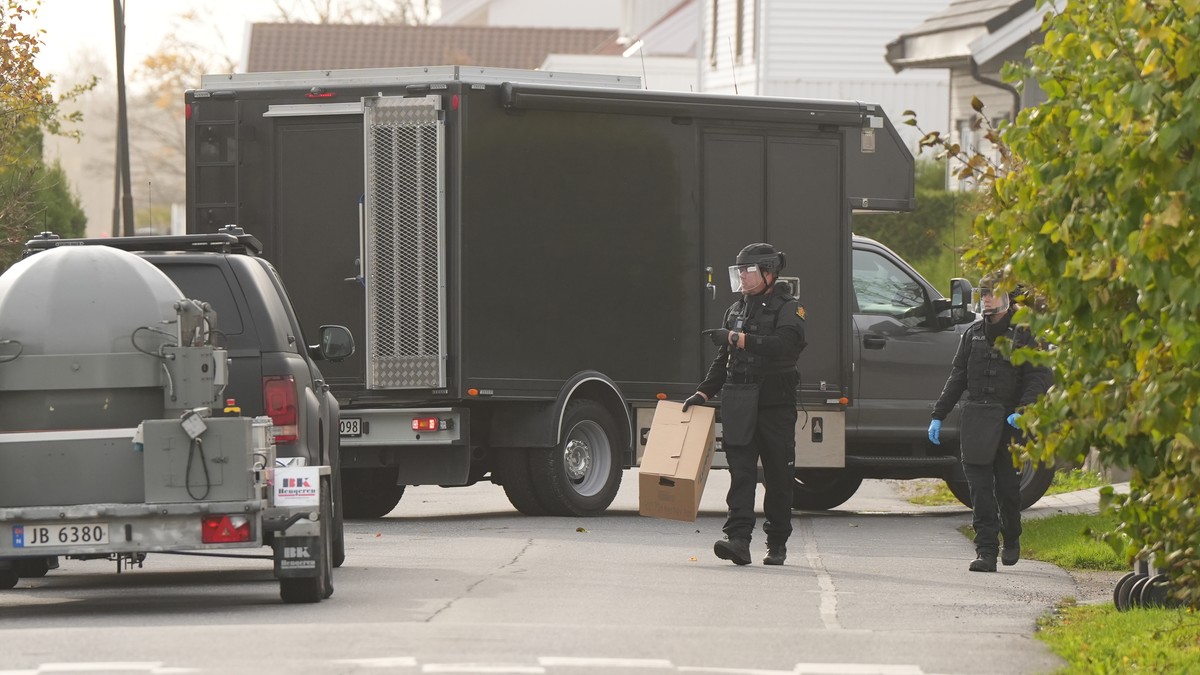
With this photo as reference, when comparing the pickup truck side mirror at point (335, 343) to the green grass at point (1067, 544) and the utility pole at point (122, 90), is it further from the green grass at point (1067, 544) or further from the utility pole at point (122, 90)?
the utility pole at point (122, 90)

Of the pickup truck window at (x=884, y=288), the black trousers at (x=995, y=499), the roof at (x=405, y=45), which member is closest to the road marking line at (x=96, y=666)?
the black trousers at (x=995, y=499)

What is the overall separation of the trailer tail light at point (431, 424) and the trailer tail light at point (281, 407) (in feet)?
17.0

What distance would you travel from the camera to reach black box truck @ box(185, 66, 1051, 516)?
16234 mm

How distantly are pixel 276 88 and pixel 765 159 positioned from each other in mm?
3628

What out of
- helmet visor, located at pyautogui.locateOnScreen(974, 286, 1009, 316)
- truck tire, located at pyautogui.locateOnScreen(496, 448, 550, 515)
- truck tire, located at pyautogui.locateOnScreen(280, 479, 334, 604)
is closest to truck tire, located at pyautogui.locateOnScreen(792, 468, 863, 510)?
truck tire, located at pyautogui.locateOnScreen(496, 448, 550, 515)

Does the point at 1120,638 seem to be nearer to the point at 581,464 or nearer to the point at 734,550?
the point at 734,550

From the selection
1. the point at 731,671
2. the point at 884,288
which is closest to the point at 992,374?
the point at 884,288

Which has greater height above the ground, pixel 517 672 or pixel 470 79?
pixel 470 79

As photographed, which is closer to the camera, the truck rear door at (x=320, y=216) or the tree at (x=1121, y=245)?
the tree at (x=1121, y=245)

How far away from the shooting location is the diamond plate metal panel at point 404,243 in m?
16.2

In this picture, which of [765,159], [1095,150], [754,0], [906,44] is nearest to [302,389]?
[1095,150]

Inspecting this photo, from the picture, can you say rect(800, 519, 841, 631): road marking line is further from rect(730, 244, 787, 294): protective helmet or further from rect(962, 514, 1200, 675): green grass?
rect(730, 244, 787, 294): protective helmet

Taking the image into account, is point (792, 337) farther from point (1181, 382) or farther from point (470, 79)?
point (1181, 382)

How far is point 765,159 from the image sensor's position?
17.3m
